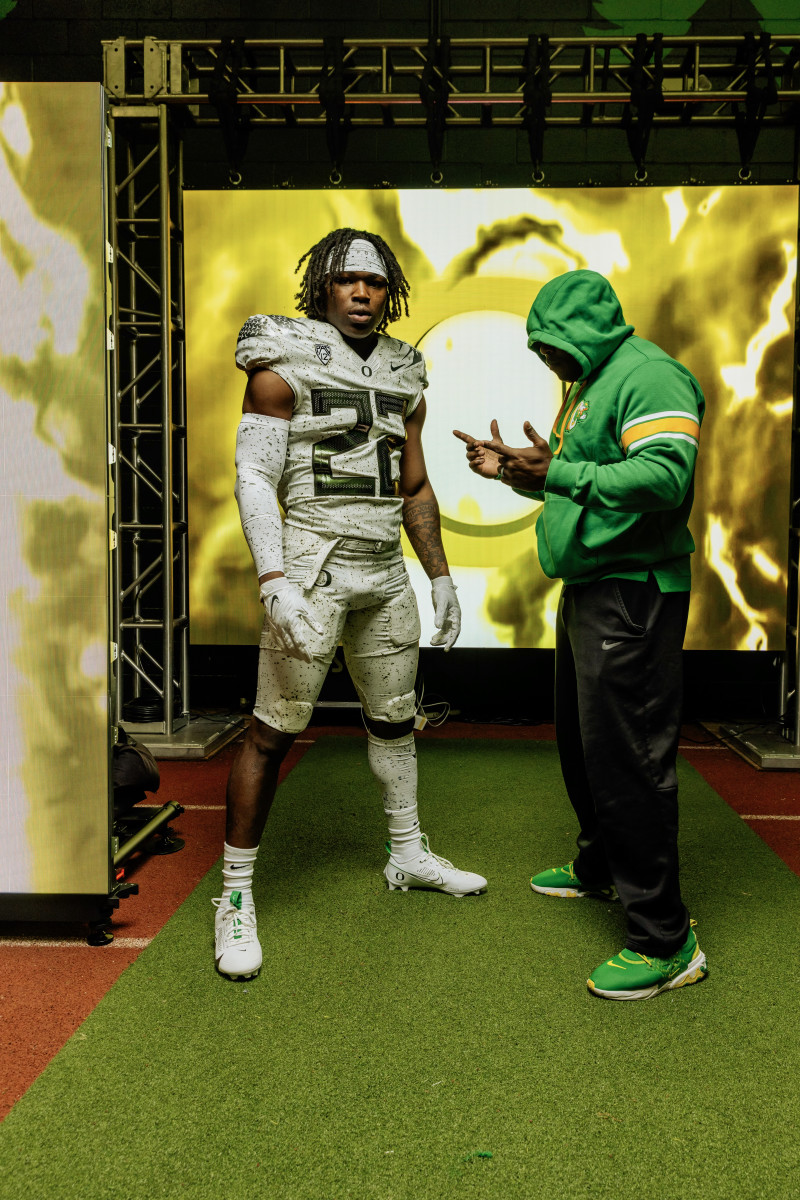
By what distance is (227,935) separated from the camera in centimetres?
216

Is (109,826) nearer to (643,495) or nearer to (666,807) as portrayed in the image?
(666,807)

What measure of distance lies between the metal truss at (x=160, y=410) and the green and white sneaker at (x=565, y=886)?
75.7 inches

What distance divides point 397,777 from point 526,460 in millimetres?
979

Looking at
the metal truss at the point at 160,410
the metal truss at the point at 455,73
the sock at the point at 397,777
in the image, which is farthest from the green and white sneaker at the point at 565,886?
the metal truss at the point at 455,73

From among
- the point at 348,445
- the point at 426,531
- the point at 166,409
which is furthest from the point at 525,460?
the point at 166,409

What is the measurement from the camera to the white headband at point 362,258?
225cm

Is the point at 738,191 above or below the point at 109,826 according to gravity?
above

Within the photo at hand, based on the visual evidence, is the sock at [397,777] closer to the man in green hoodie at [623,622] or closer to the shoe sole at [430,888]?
the shoe sole at [430,888]

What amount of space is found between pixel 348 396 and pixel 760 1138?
1750mm

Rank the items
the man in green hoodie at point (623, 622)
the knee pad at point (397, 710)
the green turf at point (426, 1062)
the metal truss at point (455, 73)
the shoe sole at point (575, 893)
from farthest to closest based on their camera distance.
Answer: the metal truss at point (455, 73)
the shoe sole at point (575, 893)
the knee pad at point (397, 710)
the man in green hoodie at point (623, 622)
the green turf at point (426, 1062)

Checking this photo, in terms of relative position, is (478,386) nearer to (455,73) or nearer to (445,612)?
(455,73)

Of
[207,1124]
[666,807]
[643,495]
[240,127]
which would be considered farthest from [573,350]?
[240,127]

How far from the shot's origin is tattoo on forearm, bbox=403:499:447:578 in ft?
8.40

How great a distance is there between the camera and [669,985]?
2.04 metres
